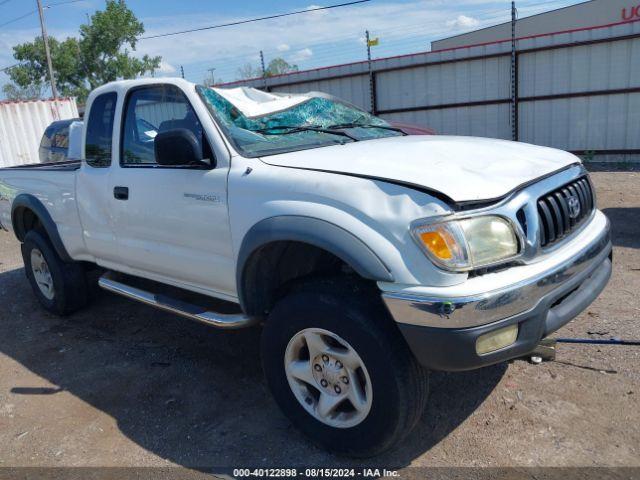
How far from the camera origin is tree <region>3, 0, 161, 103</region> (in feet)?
130

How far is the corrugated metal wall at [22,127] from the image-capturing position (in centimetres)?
1455

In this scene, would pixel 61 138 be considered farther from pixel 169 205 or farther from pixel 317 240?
A: pixel 317 240

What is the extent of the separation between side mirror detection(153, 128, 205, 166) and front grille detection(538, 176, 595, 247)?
189 centimetres

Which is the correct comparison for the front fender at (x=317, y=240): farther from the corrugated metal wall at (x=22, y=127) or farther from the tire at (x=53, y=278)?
the corrugated metal wall at (x=22, y=127)

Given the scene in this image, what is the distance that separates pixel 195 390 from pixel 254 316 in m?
0.95

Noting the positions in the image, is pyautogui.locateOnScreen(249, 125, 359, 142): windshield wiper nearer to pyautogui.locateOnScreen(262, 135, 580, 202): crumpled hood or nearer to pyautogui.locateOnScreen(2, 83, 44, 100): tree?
pyautogui.locateOnScreen(262, 135, 580, 202): crumpled hood

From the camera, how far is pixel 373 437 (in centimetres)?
269

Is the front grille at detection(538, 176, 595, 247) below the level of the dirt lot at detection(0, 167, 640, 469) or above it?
above

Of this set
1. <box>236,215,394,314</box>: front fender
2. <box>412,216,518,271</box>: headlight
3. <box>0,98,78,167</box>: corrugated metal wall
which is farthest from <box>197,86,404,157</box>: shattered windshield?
<box>0,98,78,167</box>: corrugated metal wall

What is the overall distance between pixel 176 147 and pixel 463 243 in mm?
1697

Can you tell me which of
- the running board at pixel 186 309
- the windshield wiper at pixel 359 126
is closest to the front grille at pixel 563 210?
the windshield wiper at pixel 359 126

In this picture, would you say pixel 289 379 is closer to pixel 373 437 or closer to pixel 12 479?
pixel 373 437

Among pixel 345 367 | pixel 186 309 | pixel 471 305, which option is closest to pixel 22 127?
pixel 186 309

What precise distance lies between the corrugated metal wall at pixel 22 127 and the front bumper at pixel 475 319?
14.8 meters
